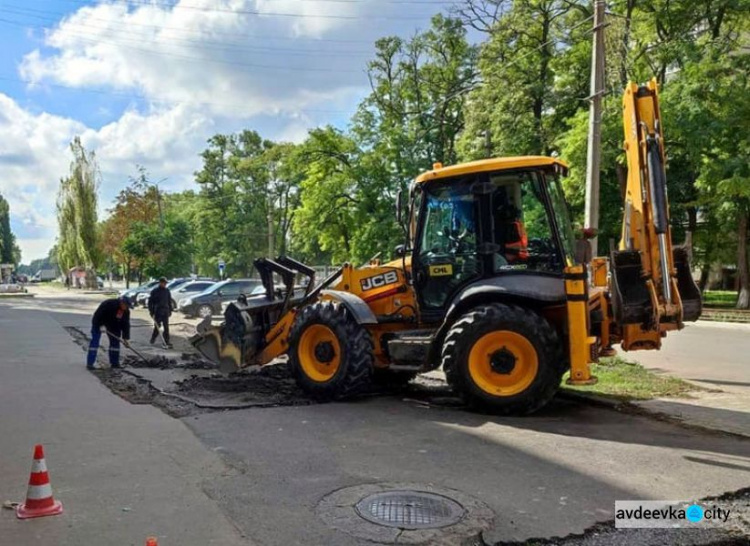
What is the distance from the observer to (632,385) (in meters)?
9.62

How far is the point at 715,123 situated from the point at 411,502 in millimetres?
19219

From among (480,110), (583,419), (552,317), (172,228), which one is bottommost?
(583,419)

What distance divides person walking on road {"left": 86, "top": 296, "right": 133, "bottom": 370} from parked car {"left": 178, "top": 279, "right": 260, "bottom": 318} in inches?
496

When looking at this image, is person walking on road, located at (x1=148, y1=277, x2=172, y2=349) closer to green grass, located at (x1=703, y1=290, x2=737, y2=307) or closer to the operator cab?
the operator cab

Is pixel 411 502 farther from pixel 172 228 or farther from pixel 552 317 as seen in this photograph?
pixel 172 228

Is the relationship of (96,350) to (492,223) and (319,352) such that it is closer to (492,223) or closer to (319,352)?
(319,352)

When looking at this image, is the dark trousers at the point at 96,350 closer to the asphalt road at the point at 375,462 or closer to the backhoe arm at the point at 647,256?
the asphalt road at the point at 375,462

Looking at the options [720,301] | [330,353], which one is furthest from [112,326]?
[720,301]

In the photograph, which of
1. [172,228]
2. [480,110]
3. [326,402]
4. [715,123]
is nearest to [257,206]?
[172,228]

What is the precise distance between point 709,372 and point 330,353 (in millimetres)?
7096

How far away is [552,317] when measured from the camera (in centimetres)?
783

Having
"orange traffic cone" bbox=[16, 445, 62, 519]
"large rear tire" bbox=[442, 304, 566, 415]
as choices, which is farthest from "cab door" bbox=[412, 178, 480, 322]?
"orange traffic cone" bbox=[16, 445, 62, 519]

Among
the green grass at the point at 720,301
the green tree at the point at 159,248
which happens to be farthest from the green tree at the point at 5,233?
the green grass at the point at 720,301

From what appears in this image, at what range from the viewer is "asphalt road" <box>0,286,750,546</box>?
4.50 metres
